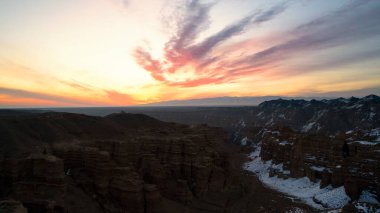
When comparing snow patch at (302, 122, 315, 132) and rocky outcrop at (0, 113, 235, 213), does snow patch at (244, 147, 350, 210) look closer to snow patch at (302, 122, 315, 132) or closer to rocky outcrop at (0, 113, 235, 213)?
rocky outcrop at (0, 113, 235, 213)

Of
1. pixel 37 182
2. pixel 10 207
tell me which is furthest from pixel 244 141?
pixel 10 207

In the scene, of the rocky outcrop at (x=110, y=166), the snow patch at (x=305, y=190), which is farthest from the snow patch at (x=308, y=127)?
the rocky outcrop at (x=110, y=166)

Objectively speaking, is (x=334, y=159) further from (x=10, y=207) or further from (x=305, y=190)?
(x=10, y=207)

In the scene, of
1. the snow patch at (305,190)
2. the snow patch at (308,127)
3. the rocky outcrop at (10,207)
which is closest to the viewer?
the rocky outcrop at (10,207)

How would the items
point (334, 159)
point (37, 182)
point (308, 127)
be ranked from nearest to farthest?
1. point (37, 182)
2. point (334, 159)
3. point (308, 127)

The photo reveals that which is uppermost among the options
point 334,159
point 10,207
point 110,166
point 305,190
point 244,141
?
point 10,207

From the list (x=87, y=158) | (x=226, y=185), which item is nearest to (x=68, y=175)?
(x=87, y=158)

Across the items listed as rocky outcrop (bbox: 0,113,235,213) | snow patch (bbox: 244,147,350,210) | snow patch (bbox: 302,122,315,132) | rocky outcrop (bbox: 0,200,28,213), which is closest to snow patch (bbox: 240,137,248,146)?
snow patch (bbox: 302,122,315,132)

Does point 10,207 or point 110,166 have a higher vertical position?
point 10,207

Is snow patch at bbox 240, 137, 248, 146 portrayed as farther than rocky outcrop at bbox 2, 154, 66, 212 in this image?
Yes

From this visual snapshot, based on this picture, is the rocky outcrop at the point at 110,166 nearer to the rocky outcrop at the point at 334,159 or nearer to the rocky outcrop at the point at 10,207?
the rocky outcrop at the point at 10,207

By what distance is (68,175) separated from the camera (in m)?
32.7

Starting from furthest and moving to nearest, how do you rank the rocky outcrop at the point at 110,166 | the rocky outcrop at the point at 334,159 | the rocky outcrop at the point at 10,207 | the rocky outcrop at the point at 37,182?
the rocky outcrop at the point at 334,159 → the rocky outcrop at the point at 110,166 → the rocky outcrop at the point at 37,182 → the rocky outcrop at the point at 10,207

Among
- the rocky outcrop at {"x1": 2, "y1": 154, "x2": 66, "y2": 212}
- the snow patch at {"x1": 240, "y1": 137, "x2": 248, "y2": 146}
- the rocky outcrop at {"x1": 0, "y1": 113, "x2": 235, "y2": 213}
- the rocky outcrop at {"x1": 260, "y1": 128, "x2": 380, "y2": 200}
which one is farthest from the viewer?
the snow patch at {"x1": 240, "y1": 137, "x2": 248, "y2": 146}
